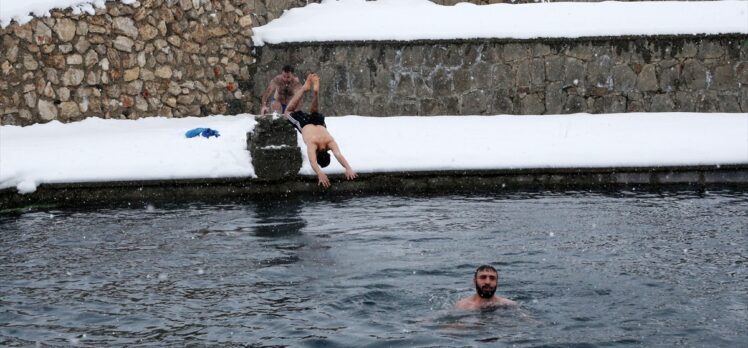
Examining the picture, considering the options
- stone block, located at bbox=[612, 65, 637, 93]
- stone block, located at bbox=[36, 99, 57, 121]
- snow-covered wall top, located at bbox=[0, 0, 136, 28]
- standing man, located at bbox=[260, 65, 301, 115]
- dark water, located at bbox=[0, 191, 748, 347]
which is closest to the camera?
dark water, located at bbox=[0, 191, 748, 347]

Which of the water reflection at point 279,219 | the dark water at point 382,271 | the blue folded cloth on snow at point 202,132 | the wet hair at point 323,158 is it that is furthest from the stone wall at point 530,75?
the wet hair at point 323,158

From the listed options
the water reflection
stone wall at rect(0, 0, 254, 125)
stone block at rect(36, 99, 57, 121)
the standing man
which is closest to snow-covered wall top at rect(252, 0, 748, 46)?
stone wall at rect(0, 0, 254, 125)

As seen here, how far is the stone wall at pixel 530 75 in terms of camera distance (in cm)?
2214

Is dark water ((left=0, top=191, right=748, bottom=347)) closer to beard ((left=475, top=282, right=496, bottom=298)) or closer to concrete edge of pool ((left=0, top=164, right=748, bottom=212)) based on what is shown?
beard ((left=475, top=282, right=496, bottom=298))

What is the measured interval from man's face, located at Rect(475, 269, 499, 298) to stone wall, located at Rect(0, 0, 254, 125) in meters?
11.6

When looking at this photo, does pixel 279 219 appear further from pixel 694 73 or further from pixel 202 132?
pixel 694 73

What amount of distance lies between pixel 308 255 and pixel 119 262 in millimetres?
2075

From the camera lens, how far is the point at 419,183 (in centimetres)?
1683

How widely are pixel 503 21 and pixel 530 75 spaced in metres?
1.38

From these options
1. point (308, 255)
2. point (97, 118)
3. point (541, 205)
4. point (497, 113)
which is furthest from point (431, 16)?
point (308, 255)

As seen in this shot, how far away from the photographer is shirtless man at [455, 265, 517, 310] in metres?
10.6

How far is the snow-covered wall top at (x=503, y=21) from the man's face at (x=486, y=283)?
12.0 meters

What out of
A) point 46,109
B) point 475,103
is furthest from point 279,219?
point 475,103

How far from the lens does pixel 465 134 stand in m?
20.1
